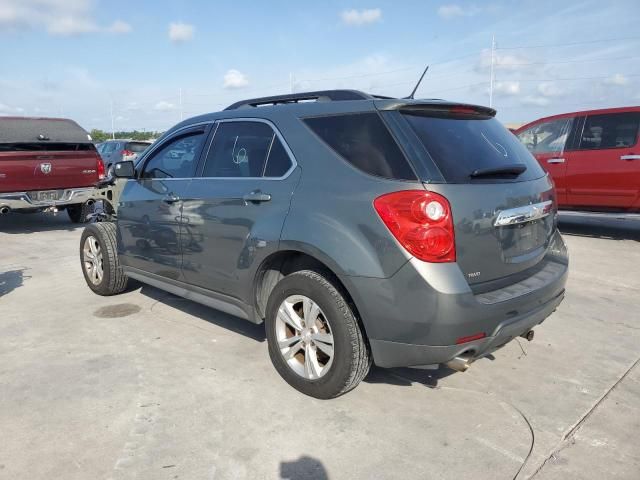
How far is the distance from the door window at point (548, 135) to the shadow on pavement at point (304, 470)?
7.56 m

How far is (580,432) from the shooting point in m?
2.74

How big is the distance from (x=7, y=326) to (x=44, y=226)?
6.11 m

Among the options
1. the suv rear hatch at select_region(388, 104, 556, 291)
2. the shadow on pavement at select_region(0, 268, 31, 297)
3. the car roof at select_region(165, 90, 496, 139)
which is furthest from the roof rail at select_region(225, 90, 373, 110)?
the shadow on pavement at select_region(0, 268, 31, 297)

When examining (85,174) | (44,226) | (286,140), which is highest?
(286,140)

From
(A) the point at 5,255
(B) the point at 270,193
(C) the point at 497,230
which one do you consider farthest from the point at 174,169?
(A) the point at 5,255

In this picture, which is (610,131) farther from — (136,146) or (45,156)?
(136,146)

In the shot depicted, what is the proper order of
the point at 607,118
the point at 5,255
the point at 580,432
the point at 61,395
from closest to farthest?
the point at 580,432 → the point at 61,395 → the point at 5,255 → the point at 607,118

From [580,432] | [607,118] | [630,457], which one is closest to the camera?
[630,457]

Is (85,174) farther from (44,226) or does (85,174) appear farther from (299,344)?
(299,344)

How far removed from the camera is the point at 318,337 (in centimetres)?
300

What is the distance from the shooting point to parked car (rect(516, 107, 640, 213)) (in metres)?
7.64

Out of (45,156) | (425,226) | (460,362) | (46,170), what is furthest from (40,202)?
(460,362)

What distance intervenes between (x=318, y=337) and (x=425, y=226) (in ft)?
3.08

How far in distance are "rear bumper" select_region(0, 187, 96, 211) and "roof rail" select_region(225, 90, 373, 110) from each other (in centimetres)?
591
